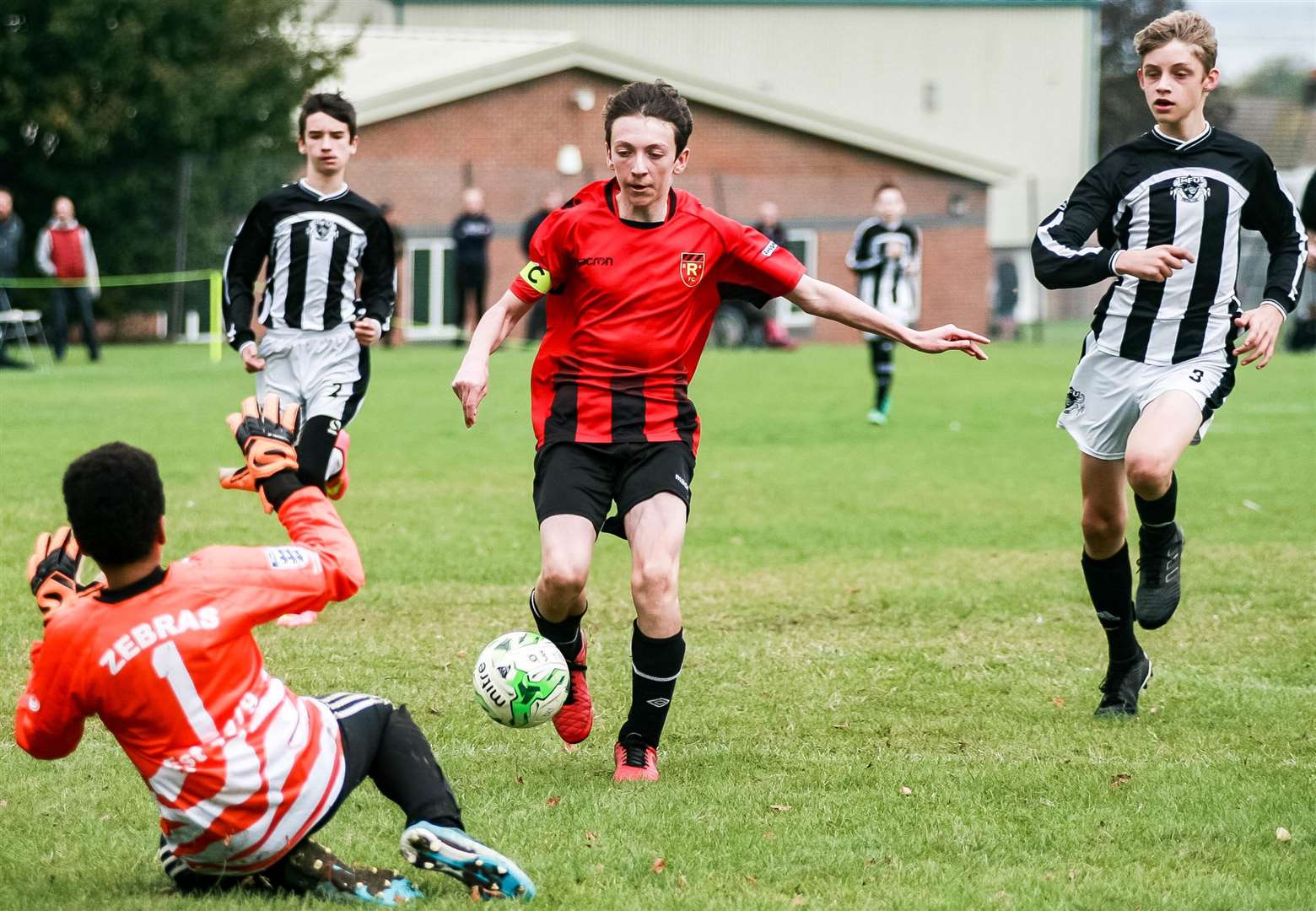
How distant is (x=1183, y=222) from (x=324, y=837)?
3.65m

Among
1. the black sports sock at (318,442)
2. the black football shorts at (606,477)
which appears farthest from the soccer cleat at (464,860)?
the black sports sock at (318,442)

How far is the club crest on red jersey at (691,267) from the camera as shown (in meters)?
5.57

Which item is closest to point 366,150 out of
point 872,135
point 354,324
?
point 872,135

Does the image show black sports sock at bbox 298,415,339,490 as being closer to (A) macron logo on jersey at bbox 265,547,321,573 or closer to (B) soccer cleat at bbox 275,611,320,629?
(B) soccer cleat at bbox 275,611,320,629

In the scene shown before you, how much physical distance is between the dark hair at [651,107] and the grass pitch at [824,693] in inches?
81.7

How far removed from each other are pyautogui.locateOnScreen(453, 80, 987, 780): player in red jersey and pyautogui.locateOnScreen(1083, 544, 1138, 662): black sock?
1073 millimetres

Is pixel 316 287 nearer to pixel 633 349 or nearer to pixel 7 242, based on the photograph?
pixel 633 349

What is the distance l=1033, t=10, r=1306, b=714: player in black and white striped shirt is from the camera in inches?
231

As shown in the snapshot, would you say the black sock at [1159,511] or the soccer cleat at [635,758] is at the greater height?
the black sock at [1159,511]

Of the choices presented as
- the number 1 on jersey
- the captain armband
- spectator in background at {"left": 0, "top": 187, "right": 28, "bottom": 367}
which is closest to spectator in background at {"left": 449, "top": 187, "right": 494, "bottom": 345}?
spectator in background at {"left": 0, "top": 187, "right": 28, "bottom": 367}

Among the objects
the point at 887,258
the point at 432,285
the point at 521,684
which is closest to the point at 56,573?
the point at 521,684

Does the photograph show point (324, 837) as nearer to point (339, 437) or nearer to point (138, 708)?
point (138, 708)

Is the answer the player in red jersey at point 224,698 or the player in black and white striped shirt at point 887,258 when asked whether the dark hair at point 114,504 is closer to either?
the player in red jersey at point 224,698

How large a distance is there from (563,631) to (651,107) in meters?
1.77
